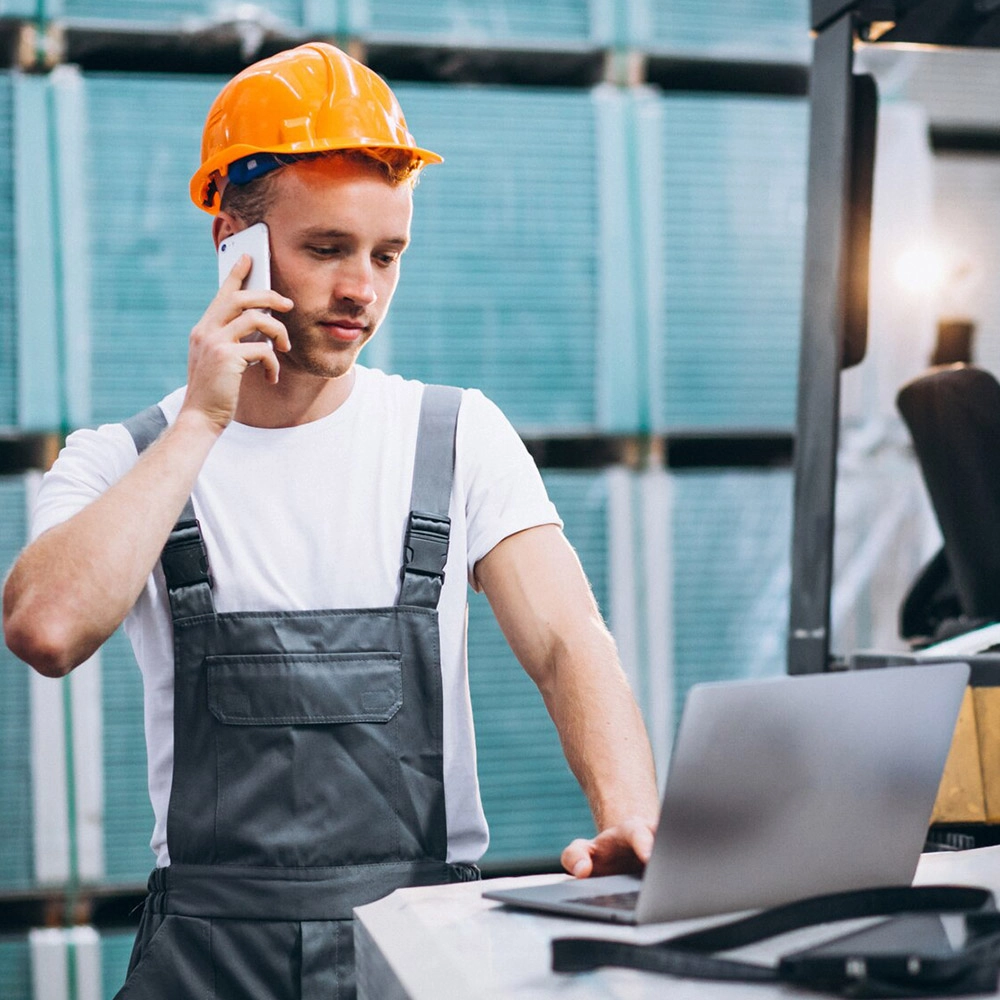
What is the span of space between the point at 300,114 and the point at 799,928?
1.16m

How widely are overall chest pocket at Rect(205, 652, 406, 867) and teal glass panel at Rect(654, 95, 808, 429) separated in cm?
196

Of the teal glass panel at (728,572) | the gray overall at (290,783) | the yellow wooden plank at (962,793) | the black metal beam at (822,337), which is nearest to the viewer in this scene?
the gray overall at (290,783)

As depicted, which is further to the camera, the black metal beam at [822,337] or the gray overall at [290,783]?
the black metal beam at [822,337]

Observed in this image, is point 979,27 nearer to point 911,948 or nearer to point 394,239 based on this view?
point 394,239

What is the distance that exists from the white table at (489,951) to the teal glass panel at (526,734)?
206 cm

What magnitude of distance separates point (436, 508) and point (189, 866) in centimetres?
51

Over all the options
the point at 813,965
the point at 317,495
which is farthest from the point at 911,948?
the point at 317,495

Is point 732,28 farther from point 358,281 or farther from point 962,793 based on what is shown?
point 962,793

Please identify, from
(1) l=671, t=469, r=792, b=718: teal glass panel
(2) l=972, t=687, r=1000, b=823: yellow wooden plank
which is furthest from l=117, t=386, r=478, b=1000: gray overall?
(1) l=671, t=469, r=792, b=718: teal glass panel

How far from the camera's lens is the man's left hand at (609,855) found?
113 centimetres

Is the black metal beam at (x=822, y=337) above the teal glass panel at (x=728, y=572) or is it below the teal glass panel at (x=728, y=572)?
above

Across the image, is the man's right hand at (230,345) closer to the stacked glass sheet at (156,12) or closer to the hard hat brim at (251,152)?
the hard hat brim at (251,152)

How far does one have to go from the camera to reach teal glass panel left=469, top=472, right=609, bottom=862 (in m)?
3.21

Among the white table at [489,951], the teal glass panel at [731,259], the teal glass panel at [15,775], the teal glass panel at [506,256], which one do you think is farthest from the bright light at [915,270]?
the white table at [489,951]
